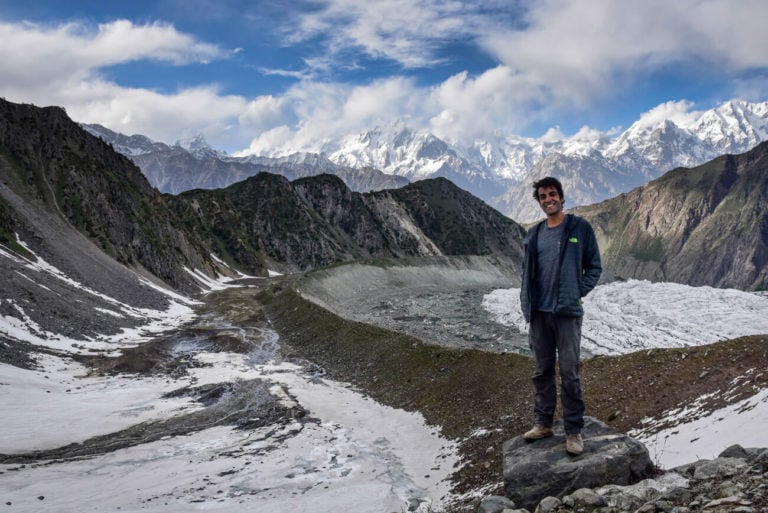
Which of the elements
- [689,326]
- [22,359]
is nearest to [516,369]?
[22,359]

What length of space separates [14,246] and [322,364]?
37.9 meters

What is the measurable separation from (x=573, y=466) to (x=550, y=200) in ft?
15.3

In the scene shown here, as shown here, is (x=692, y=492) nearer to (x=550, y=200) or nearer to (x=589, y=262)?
(x=589, y=262)

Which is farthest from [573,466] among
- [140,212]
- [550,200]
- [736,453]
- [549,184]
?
[140,212]

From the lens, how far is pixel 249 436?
805 inches

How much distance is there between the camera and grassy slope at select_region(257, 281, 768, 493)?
1429cm

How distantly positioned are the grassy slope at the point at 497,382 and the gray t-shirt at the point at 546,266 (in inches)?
259

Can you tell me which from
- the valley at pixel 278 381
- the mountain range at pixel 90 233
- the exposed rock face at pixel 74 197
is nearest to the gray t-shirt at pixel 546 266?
the valley at pixel 278 381

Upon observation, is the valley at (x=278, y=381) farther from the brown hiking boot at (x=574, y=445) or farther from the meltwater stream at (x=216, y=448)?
the brown hiking boot at (x=574, y=445)

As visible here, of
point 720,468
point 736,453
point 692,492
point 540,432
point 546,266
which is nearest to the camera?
point 692,492

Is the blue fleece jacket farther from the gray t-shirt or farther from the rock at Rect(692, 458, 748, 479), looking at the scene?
the rock at Rect(692, 458, 748, 479)

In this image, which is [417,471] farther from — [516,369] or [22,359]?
[22,359]

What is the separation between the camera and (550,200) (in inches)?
347

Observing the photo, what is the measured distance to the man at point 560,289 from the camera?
28.2ft
